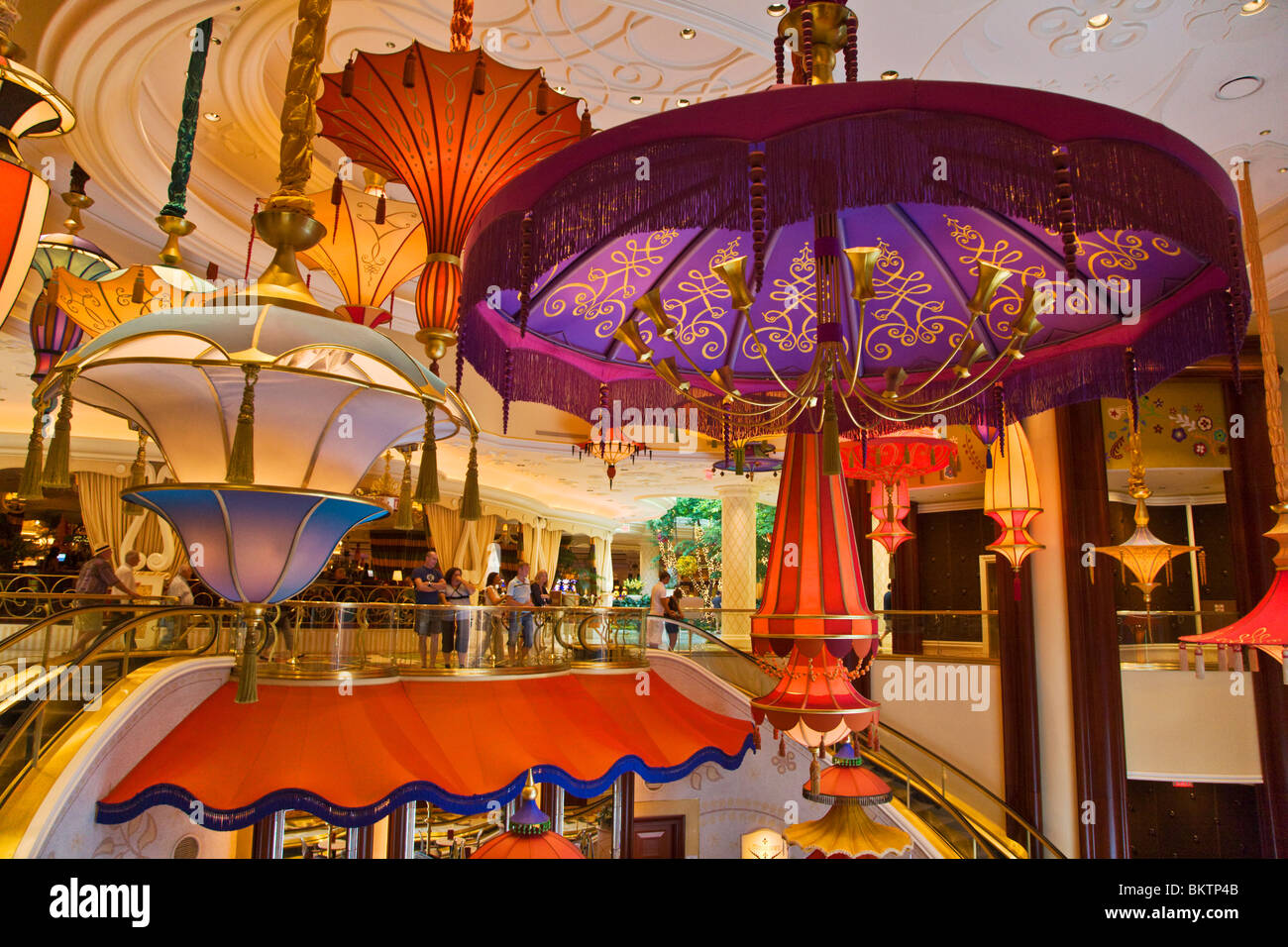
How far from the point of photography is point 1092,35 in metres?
4.93

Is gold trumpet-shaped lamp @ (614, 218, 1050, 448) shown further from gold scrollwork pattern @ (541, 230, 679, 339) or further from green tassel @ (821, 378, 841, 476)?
gold scrollwork pattern @ (541, 230, 679, 339)

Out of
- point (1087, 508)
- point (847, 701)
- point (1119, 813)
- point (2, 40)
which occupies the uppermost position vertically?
point (2, 40)

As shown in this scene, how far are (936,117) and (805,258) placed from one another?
3.22ft

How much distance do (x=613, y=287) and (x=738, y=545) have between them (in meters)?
12.5

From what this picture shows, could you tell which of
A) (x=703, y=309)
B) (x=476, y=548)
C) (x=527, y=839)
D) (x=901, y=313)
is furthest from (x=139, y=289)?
(x=476, y=548)

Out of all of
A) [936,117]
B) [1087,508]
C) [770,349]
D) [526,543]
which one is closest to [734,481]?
[526,543]

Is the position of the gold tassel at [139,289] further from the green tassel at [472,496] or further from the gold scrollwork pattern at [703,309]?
the gold scrollwork pattern at [703,309]

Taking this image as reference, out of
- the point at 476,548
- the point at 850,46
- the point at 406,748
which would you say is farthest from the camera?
the point at 476,548

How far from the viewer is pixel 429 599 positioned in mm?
8734

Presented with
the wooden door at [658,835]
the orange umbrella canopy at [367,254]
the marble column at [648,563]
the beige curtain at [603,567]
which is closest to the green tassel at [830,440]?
the orange umbrella canopy at [367,254]

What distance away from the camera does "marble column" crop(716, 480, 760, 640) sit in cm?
1479

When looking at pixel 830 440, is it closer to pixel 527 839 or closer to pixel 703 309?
pixel 703 309

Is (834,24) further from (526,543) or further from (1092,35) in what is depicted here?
(526,543)
